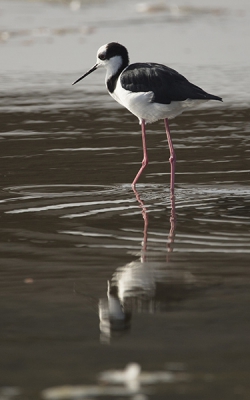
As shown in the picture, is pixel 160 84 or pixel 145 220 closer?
pixel 145 220

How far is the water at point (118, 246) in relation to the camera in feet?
14.6

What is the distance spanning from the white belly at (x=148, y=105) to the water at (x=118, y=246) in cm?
66

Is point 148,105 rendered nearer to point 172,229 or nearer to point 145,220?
point 145,220

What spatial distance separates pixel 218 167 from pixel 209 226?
8.04 ft

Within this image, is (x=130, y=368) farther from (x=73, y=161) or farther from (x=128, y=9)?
(x=128, y=9)

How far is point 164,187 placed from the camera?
8.91 metres

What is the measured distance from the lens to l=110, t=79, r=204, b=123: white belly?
8.87 meters

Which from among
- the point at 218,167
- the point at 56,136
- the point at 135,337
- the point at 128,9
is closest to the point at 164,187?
the point at 218,167

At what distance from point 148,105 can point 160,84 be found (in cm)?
24

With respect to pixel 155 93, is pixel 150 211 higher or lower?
lower

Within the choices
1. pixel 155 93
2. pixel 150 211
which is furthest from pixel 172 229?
pixel 155 93

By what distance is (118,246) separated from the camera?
263 inches

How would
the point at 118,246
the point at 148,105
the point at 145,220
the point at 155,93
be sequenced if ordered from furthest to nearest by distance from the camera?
1. the point at 148,105
2. the point at 155,93
3. the point at 145,220
4. the point at 118,246

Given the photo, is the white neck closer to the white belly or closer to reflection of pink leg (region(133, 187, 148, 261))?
the white belly
